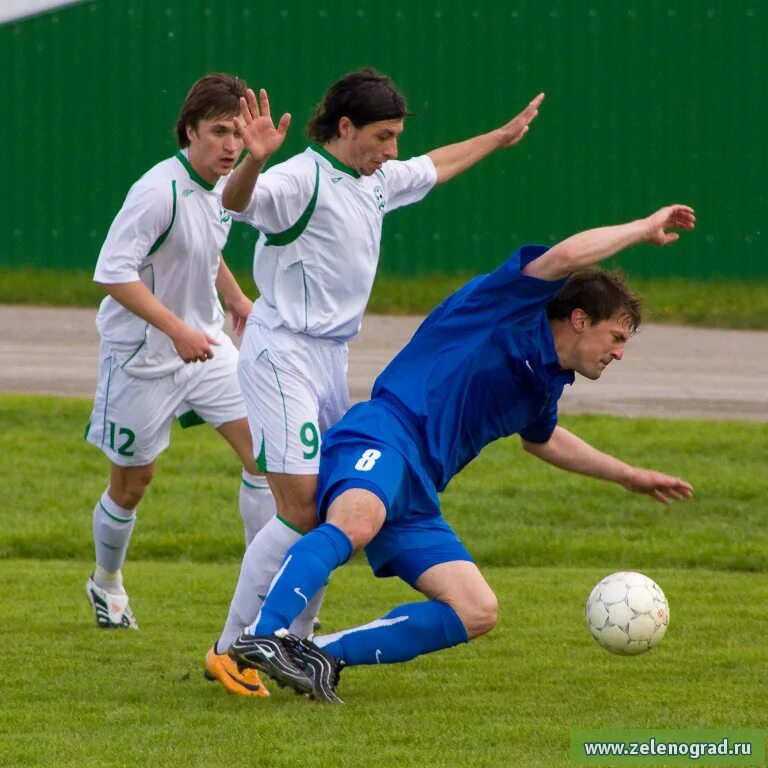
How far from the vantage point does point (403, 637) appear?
5527 mm

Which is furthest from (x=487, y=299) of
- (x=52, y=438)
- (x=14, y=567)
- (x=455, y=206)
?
(x=455, y=206)

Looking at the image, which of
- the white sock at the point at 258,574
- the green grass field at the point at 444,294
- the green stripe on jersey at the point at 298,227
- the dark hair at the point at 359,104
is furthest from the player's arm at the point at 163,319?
the green grass field at the point at 444,294

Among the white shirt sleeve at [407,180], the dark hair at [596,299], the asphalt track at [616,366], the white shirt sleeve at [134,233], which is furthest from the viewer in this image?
the asphalt track at [616,366]

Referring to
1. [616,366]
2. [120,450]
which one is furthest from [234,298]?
[616,366]

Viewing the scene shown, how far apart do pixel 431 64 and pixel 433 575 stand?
13.4m

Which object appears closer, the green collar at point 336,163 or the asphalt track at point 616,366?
the green collar at point 336,163

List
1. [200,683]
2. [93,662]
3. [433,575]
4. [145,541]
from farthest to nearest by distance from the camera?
[145,541] < [93,662] < [200,683] < [433,575]

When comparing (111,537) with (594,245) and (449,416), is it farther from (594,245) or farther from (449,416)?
(594,245)

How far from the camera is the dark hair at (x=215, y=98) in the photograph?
661 cm

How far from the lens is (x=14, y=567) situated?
8727 mm

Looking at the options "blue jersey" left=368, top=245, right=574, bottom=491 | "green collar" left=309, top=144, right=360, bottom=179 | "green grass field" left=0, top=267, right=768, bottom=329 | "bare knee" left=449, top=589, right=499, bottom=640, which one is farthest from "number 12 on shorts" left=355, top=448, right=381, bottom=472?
"green grass field" left=0, top=267, right=768, bottom=329

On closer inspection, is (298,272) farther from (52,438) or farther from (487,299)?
(52,438)

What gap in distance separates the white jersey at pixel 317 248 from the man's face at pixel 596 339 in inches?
36.6

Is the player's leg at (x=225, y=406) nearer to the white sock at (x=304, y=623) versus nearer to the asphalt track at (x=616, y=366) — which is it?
the white sock at (x=304, y=623)
